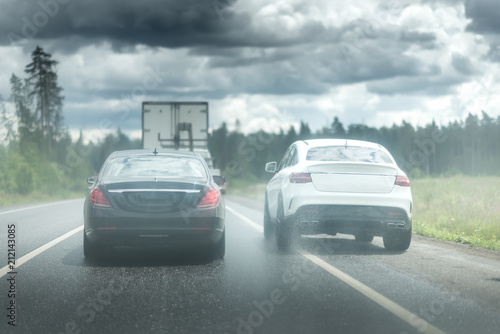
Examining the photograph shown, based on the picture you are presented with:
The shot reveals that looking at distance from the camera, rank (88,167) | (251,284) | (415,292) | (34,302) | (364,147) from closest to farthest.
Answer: (34,302) < (415,292) < (251,284) < (364,147) < (88,167)

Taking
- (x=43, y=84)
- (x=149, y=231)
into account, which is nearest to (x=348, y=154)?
(x=149, y=231)

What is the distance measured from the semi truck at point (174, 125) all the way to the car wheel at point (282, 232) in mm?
15845

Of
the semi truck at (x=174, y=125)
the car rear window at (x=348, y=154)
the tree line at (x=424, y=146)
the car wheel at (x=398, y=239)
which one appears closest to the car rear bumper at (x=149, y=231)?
the car rear window at (x=348, y=154)

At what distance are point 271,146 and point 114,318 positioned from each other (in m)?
152

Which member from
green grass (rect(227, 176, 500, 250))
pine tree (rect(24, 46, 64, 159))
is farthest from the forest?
green grass (rect(227, 176, 500, 250))

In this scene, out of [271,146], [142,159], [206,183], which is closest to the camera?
[206,183]

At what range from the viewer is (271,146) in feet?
517

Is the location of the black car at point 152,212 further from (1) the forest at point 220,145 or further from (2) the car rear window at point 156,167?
(1) the forest at point 220,145

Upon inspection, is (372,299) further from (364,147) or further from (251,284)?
(364,147)

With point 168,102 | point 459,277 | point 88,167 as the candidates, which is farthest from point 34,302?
point 88,167

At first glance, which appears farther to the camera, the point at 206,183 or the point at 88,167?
the point at 88,167

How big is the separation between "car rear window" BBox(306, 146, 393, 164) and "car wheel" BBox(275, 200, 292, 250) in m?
1.04

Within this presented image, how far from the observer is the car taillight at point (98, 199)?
27.9 ft

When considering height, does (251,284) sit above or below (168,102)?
below
